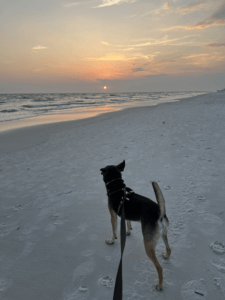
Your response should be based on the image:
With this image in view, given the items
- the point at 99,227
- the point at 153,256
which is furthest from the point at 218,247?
the point at 99,227

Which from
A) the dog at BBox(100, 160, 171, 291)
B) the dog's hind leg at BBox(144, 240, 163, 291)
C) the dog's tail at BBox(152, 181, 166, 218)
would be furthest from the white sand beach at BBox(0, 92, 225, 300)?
the dog's tail at BBox(152, 181, 166, 218)

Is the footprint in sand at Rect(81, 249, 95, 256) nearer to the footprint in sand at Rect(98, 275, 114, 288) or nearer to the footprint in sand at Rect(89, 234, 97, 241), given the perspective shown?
the footprint in sand at Rect(89, 234, 97, 241)

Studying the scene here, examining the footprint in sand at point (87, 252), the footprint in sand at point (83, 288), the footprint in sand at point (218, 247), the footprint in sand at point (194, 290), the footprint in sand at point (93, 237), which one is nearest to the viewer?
the footprint in sand at point (194, 290)

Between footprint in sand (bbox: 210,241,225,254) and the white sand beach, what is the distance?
0.01 meters

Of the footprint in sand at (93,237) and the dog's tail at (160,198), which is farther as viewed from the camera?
the footprint in sand at (93,237)

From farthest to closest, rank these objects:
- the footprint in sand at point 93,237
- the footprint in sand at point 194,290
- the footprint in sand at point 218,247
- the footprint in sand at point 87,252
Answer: the footprint in sand at point 93,237
the footprint in sand at point 87,252
the footprint in sand at point 218,247
the footprint in sand at point 194,290

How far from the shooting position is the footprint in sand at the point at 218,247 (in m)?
2.44

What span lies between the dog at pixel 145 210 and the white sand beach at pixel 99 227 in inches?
14.9

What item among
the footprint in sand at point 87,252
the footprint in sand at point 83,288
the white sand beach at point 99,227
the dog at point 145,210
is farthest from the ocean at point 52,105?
the footprint in sand at point 83,288

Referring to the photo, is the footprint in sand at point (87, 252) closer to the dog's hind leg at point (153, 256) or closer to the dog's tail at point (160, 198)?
the dog's hind leg at point (153, 256)

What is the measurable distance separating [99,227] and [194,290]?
1.69 m

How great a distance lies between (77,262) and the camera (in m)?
2.51

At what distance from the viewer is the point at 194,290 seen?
2.02 meters

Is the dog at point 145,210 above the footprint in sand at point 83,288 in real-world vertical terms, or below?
above
